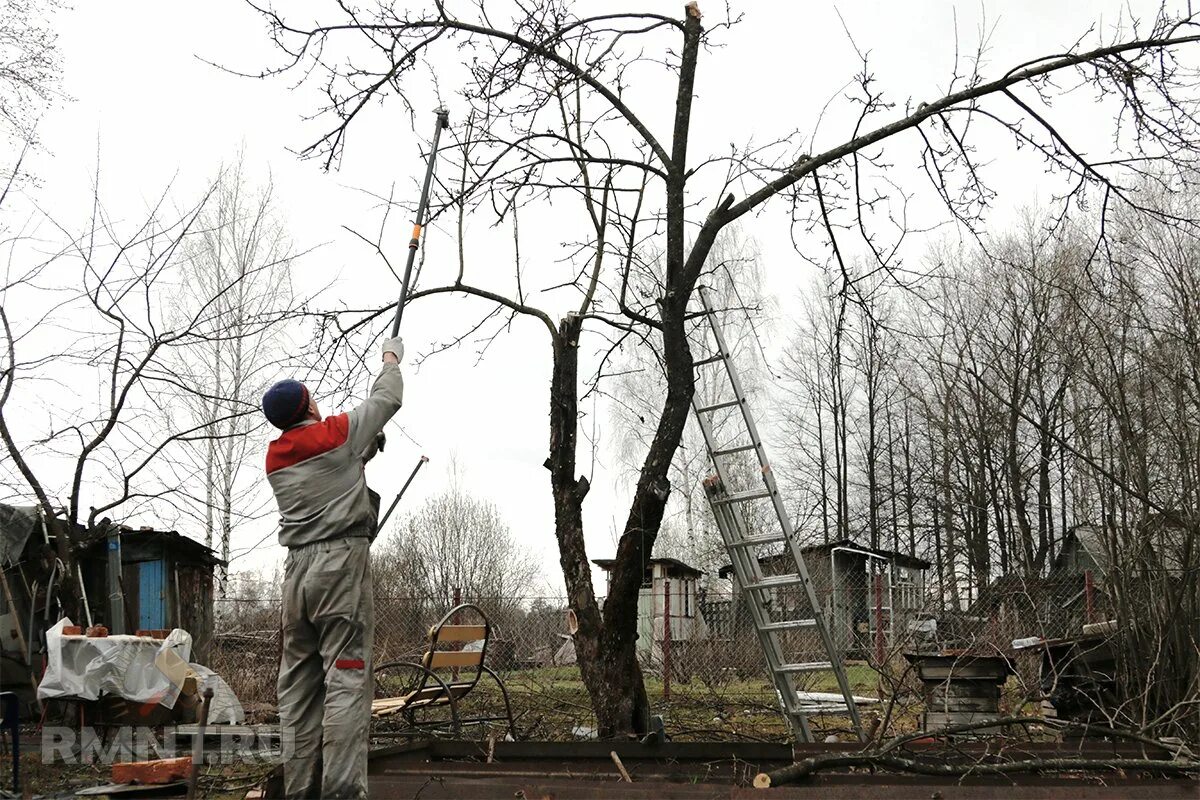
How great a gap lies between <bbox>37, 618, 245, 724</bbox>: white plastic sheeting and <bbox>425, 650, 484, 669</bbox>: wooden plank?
193 cm

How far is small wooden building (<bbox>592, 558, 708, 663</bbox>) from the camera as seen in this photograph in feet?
50.5

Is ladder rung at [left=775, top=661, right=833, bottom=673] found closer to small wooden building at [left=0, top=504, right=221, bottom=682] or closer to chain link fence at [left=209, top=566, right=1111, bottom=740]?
chain link fence at [left=209, top=566, right=1111, bottom=740]

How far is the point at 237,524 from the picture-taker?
71.3 ft

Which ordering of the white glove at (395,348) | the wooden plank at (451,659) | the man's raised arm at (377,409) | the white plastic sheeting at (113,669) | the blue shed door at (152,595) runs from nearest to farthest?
the man's raised arm at (377,409) → the white glove at (395,348) → the wooden plank at (451,659) → the white plastic sheeting at (113,669) → the blue shed door at (152,595)

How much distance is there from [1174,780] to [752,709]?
6621mm

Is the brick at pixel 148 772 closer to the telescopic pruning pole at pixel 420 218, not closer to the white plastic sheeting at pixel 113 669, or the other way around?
the white plastic sheeting at pixel 113 669

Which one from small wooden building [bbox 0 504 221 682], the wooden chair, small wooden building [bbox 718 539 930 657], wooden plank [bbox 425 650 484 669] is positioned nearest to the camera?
the wooden chair

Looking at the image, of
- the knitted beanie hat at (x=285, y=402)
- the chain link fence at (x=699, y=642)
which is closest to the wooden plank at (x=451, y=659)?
the chain link fence at (x=699, y=642)

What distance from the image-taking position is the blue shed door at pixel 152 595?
14250mm

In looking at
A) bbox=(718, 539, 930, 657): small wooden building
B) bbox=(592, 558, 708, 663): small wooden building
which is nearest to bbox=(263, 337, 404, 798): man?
bbox=(718, 539, 930, 657): small wooden building

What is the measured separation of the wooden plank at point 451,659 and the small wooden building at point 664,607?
20.3 feet

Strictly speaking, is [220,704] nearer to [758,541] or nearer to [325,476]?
[758,541]

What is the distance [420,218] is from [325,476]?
2506mm

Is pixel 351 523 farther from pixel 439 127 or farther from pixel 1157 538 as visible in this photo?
pixel 1157 538
